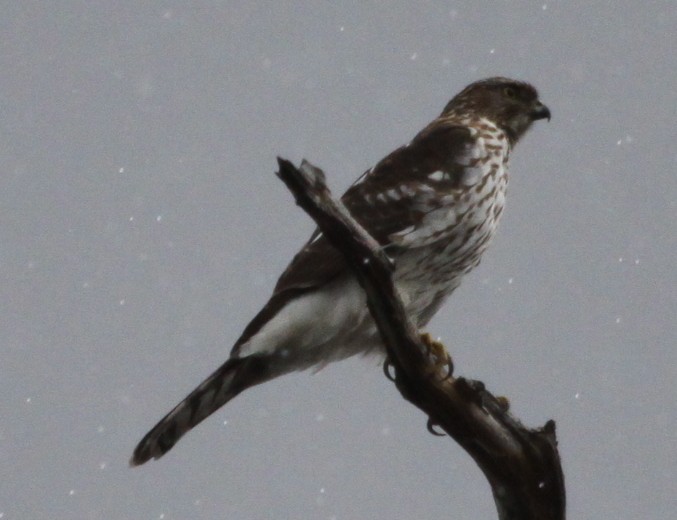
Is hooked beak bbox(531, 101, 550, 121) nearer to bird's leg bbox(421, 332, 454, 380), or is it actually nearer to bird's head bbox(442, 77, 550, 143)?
bird's head bbox(442, 77, 550, 143)

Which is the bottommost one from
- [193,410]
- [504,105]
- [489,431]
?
[489,431]

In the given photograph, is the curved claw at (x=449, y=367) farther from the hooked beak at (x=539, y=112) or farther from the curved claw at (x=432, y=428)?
the hooked beak at (x=539, y=112)

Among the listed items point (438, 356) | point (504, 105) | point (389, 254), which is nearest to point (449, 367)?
point (438, 356)

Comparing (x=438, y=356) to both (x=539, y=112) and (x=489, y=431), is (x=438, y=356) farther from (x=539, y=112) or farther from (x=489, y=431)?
(x=539, y=112)

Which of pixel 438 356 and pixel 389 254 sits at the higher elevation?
pixel 389 254

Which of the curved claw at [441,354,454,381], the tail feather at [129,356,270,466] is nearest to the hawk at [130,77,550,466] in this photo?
the tail feather at [129,356,270,466]

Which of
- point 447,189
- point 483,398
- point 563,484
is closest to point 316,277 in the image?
point 447,189
